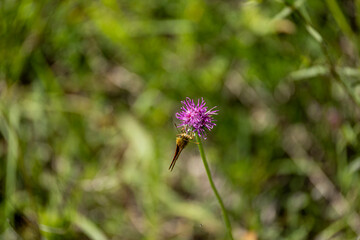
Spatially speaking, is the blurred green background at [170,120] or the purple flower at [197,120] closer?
the purple flower at [197,120]

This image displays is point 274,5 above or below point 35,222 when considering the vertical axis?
above

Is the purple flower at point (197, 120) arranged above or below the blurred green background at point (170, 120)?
below

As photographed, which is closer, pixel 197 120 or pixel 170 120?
pixel 197 120

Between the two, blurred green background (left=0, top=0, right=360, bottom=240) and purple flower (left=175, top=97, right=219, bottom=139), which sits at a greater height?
blurred green background (left=0, top=0, right=360, bottom=240)

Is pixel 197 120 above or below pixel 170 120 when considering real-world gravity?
below

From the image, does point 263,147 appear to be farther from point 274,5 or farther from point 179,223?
point 274,5

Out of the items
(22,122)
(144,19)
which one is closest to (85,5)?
(144,19)

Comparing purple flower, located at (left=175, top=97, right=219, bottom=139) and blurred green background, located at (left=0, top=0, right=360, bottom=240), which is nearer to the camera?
purple flower, located at (left=175, top=97, right=219, bottom=139)

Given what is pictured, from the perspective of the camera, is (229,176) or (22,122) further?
(22,122)
